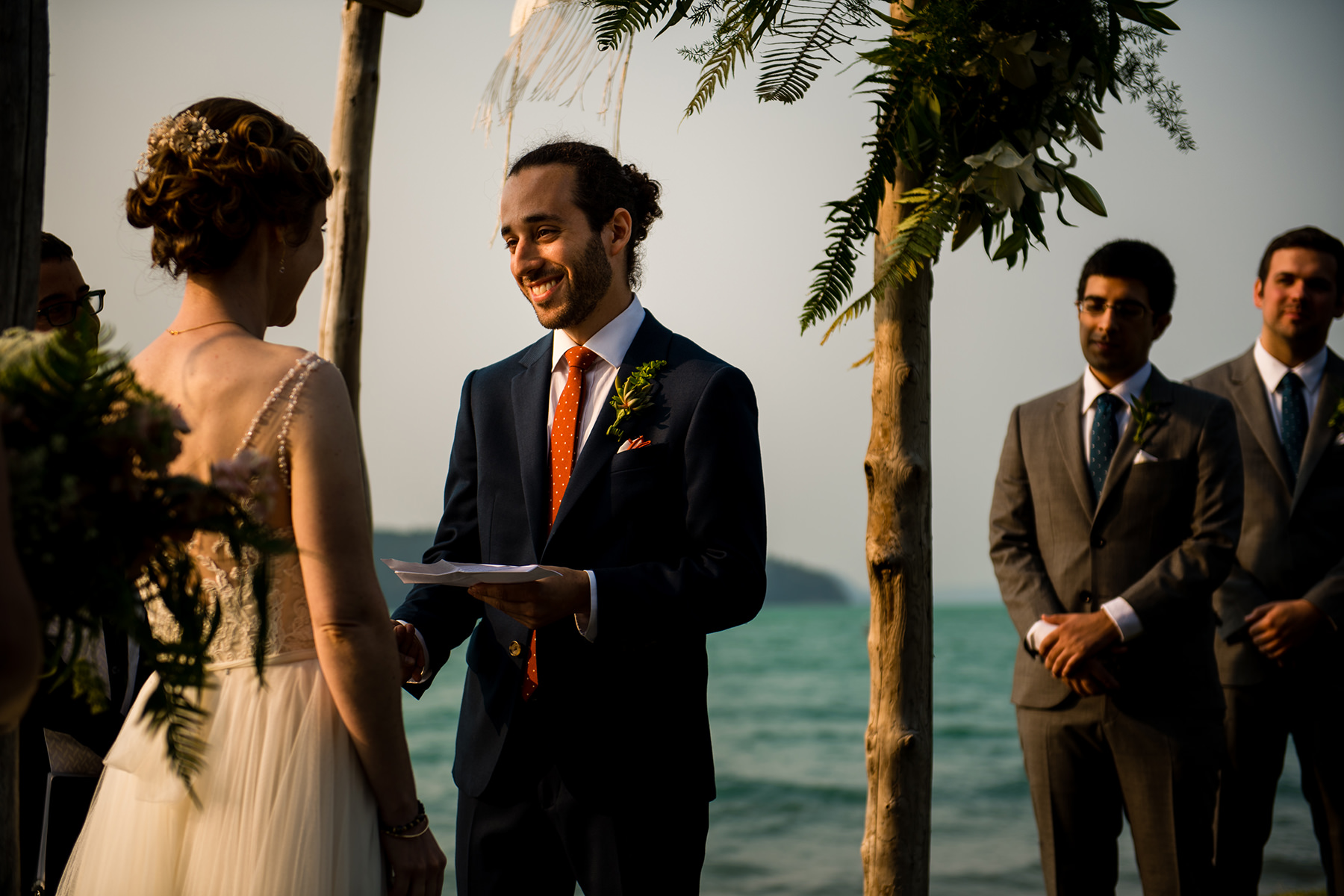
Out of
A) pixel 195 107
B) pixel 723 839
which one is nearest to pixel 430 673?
pixel 195 107

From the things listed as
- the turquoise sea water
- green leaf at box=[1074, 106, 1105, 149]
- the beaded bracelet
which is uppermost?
green leaf at box=[1074, 106, 1105, 149]

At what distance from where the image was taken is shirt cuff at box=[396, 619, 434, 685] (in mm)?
2334

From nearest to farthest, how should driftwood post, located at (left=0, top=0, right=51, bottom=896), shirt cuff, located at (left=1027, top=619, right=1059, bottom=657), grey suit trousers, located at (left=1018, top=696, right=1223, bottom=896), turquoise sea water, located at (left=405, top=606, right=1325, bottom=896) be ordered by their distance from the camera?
driftwood post, located at (left=0, top=0, right=51, bottom=896)
grey suit trousers, located at (left=1018, top=696, right=1223, bottom=896)
shirt cuff, located at (left=1027, top=619, right=1059, bottom=657)
turquoise sea water, located at (left=405, top=606, right=1325, bottom=896)

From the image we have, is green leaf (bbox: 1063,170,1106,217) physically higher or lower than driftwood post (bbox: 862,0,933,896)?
higher

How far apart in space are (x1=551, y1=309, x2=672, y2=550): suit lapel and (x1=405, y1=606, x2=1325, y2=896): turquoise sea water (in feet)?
22.9

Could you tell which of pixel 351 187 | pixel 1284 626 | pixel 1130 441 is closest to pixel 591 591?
pixel 1130 441

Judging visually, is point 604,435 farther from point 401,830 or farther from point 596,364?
point 401,830

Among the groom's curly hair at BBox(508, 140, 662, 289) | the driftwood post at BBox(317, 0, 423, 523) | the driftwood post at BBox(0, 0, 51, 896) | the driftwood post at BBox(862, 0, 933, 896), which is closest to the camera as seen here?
the driftwood post at BBox(0, 0, 51, 896)

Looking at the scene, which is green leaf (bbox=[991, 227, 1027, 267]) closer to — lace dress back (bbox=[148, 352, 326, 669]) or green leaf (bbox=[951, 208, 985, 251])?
green leaf (bbox=[951, 208, 985, 251])

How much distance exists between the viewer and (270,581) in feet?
5.74

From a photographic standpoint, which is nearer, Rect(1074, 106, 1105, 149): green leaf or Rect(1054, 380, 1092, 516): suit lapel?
Rect(1074, 106, 1105, 149): green leaf

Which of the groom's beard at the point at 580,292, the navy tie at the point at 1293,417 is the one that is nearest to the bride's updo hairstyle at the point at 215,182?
the groom's beard at the point at 580,292

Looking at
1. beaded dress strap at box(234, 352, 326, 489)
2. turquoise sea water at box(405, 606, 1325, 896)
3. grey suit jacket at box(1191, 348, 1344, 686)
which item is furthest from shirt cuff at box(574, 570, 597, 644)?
turquoise sea water at box(405, 606, 1325, 896)

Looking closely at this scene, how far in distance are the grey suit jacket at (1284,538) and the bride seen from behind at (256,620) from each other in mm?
3150
